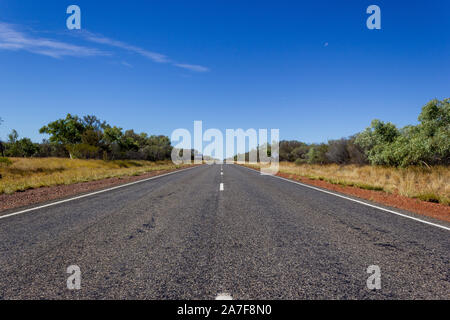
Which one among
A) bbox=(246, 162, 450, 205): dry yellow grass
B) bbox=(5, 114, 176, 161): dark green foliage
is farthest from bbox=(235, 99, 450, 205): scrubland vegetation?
bbox=(5, 114, 176, 161): dark green foliage

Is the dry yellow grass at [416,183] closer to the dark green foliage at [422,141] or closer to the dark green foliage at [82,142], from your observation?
the dark green foliage at [422,141]

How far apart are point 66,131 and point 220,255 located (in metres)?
51.6

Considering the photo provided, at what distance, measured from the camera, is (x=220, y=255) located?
115 inches

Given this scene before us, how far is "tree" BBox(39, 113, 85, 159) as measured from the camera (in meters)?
43.0

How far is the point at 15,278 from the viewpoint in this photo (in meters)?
2.36

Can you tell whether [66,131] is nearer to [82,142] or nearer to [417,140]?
[82,142]

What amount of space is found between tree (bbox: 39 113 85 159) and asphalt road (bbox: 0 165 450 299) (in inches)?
1855

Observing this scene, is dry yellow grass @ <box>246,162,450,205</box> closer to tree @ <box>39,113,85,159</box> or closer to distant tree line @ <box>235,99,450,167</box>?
distant tree line @ <box>235,99,450,167</box>

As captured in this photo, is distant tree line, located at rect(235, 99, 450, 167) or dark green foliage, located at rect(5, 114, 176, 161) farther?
dark green foliage, located at rect(5, 114, 176, 161)

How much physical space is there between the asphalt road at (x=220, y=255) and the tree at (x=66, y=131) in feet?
155

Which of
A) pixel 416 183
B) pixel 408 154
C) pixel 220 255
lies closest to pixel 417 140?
pixel 408 154

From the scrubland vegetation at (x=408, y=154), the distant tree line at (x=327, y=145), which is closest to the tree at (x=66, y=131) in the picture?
the distant tree line at (x=327, y=145)
